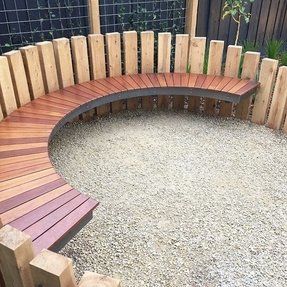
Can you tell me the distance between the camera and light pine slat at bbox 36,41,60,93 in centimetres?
380

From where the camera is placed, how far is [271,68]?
4.19 metres

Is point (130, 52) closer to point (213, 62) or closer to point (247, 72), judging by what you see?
point (213, 62)

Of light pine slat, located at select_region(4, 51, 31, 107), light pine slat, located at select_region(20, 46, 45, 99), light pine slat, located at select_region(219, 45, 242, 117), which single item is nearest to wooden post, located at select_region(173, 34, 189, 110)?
light pine slat, located at select_region(219, 45, 242, 117)

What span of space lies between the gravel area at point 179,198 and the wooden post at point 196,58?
9.1 inches

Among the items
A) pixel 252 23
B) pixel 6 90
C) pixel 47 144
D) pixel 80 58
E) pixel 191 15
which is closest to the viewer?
pixel 47 144

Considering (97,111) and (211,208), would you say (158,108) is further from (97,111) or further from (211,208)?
(211,208)

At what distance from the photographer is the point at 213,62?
465 centimetres

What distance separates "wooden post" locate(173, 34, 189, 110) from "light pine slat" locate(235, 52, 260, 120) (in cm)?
83

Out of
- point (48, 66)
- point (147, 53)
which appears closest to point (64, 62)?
point (48, 66)

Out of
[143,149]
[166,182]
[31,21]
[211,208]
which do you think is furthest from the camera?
[31,21]

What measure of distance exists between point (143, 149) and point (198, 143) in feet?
2.34

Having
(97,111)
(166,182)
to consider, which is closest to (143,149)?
(166,182)

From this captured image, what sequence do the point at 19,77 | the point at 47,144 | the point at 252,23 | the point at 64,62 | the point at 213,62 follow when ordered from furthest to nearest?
the point at 252,23, the point at 213,62, the point at 64,62, the point at 19,77, the point at 47,144

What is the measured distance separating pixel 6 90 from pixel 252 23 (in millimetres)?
5467
